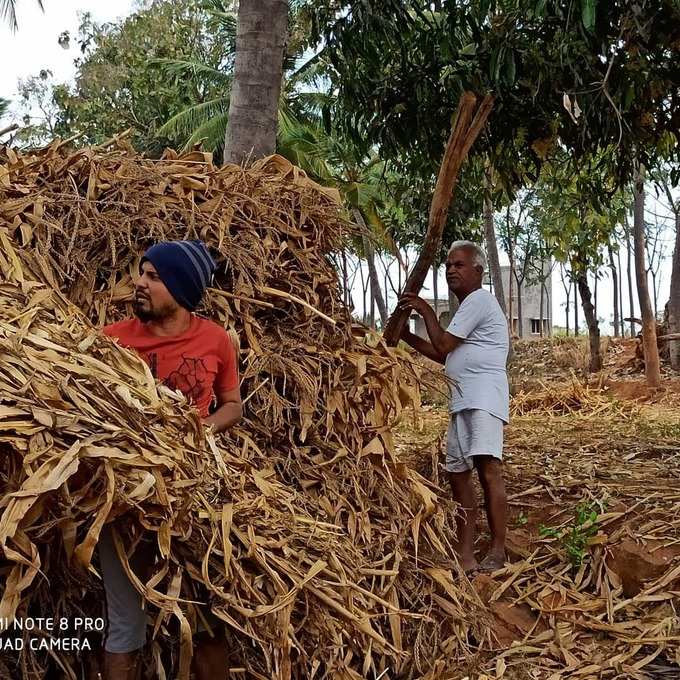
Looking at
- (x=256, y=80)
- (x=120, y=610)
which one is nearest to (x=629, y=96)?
(x=256, y=80)

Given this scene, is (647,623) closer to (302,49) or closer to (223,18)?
(302,49)

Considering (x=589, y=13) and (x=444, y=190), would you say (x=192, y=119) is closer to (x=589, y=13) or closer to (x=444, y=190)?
(x=444, y=190)

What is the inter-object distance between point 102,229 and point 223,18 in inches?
680

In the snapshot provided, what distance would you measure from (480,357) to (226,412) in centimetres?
188

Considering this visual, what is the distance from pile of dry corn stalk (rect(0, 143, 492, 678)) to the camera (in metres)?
2.11

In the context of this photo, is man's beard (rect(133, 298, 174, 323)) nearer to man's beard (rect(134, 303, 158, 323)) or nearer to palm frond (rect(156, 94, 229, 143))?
man's beard (rect(134, 303, 158, 323))

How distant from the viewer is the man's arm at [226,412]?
2.70 m

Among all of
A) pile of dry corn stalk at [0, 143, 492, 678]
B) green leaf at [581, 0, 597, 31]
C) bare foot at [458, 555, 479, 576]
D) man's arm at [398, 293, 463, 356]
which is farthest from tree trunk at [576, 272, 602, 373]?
pile of dry corn stalk at [0, 143, 492, 678]

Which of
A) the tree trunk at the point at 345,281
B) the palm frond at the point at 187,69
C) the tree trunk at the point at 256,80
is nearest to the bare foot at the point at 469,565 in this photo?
the tree trunk at the point at 345,281

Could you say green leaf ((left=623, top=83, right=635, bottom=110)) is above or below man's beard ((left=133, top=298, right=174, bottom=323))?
above

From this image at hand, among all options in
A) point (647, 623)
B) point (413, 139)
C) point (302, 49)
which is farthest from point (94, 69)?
point (647, 623)

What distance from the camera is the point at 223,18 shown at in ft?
62.1

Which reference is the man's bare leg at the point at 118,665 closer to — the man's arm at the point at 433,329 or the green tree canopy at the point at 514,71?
the man's arm at the point at 433,329

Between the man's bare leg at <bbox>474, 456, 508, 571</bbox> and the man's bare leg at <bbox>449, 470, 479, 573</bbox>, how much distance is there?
0.08 meters
